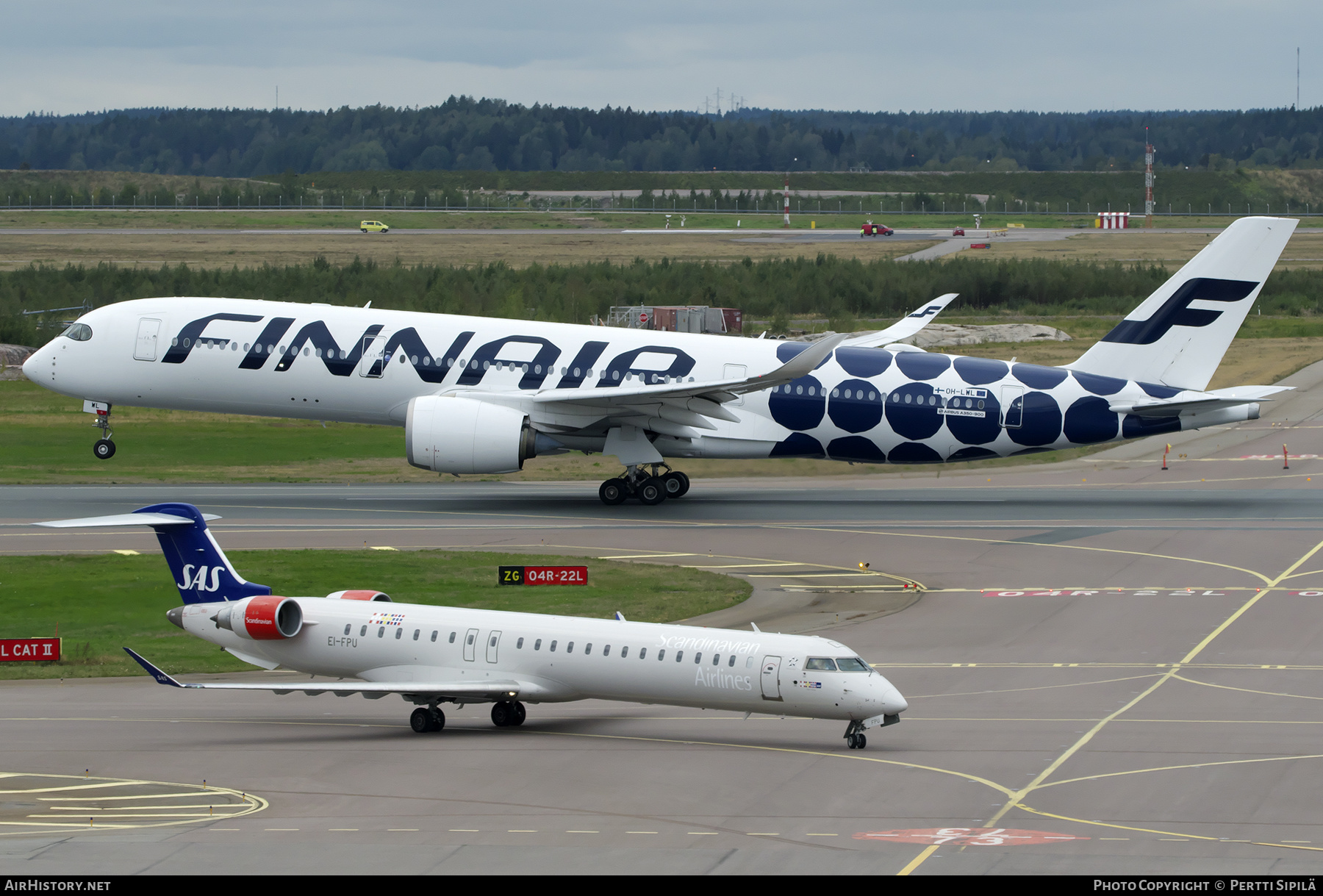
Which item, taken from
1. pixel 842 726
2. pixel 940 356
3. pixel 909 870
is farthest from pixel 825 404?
pixel 909 870

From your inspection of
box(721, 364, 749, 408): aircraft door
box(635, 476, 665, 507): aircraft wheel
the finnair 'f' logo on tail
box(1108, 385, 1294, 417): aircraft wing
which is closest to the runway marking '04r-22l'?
box(721, 364, 749, 408): aircraft door

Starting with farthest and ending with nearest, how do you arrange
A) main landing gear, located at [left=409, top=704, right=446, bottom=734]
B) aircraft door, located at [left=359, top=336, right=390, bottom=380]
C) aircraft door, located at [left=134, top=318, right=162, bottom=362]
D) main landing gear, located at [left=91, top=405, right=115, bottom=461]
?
main landing gear, located at [left=91, top=405, right=115, bottom=461]
aircraft door, located at [left=134, top=318, right=162, bottom=362]
aircraft door, located at [left=359, top=336, right=390, bottom=380]
main landing gear, located at [left=409, top=704, right=446, bottom=734]

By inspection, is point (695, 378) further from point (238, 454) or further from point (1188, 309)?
point (238, 454)

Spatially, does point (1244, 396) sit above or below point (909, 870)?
above

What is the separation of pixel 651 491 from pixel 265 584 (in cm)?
1644

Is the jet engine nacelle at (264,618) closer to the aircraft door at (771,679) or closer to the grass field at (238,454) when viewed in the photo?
the aircraft door at (771,679)

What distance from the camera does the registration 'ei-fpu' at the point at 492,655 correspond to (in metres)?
26.5

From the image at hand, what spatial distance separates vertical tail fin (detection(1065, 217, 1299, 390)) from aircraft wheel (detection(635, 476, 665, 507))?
1617cm

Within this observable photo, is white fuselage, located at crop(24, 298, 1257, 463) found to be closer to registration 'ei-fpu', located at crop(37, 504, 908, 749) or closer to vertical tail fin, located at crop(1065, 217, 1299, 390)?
vertical tail fin, located at crop(1065, 217, 1299, 390)

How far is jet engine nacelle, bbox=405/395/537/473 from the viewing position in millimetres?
49562

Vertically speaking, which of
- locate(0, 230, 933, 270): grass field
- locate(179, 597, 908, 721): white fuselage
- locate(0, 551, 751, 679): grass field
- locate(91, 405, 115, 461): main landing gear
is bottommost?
locate(0, 551, 751, 679): grass field

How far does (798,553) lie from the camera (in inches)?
1793
